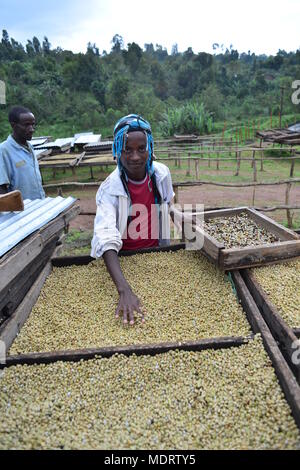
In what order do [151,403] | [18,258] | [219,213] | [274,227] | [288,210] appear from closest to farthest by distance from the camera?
[151,403], [18,258], [274,227], [219,213], [288,210]

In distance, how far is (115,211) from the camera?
7.37 ft

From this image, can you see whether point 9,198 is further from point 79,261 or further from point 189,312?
point 189,312

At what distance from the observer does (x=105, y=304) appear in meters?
1.95

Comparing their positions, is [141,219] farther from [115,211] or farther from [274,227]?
[274,227]

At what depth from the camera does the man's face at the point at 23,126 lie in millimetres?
3533

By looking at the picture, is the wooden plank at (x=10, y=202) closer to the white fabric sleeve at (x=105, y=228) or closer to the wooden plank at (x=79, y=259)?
the white fabric sleeve at (x=105, y=228)

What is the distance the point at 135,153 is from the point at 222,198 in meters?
7.58

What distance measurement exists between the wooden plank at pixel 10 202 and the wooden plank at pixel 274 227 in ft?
5.94

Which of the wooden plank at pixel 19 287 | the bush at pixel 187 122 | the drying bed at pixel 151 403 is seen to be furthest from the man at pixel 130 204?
the bush at pixel 187 122

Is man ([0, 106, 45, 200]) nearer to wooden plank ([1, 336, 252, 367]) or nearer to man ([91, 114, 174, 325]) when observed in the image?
man ([91, 114, 174, 325])

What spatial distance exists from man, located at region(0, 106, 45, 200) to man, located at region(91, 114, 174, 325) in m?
1.59

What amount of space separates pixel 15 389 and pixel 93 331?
18.2 inches

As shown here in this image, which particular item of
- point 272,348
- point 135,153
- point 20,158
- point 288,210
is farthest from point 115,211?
point 288,210
